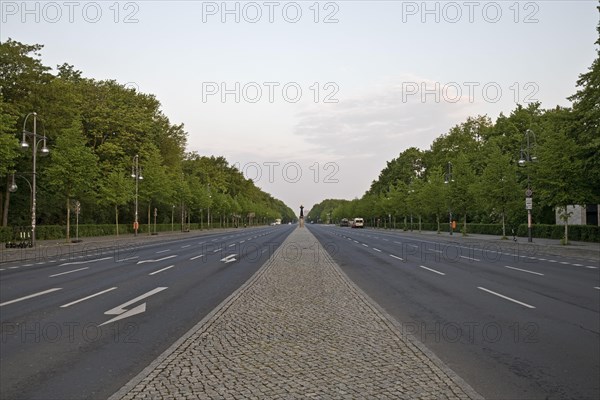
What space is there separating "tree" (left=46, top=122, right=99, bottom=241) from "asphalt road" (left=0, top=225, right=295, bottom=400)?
20.2m

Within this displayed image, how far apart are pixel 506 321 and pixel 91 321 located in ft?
25.6

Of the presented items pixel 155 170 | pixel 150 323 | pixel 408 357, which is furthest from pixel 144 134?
pixel 408 357

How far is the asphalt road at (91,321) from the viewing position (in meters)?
5.81

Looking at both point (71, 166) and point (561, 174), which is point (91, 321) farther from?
point (561, 174)

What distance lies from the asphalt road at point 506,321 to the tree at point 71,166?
27123mm

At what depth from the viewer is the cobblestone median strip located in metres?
5.20

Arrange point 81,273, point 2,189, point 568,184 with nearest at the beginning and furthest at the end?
point 81,273 < point 568,184 < point 2,189

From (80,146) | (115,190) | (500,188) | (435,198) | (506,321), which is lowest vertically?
(506,321)

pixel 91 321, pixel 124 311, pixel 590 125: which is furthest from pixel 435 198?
pixel 91 321

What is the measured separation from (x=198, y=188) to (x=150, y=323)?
236 ft

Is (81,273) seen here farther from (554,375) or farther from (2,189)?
(2,189)

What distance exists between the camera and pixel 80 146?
125 ft

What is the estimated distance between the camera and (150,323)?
905 cm

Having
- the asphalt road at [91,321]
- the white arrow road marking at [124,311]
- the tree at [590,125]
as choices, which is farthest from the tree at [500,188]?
the white arrow road marking at [124,311]
